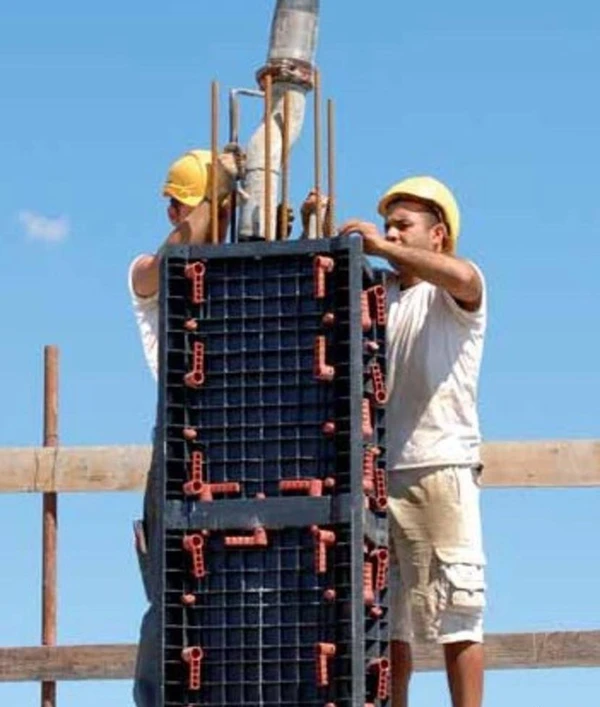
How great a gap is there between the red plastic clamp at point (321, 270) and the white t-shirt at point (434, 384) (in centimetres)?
45

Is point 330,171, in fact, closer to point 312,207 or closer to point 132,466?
point 312,207

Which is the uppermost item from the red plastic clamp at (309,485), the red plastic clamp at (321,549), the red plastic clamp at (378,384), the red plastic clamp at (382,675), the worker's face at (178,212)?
the worker's face at (178,212)

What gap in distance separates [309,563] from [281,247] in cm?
84

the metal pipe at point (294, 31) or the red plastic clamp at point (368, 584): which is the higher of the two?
the metal pipe at point (294, 31)

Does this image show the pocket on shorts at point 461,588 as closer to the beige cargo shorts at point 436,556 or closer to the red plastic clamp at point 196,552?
the beige cargo shorts at point 436,556

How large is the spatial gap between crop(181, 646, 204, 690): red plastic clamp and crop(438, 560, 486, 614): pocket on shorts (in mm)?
722

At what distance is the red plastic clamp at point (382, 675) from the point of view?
5.61 m

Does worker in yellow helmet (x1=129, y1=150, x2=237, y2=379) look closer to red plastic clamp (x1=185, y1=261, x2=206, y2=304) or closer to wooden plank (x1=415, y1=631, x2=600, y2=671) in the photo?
red plastic clamp (x1=185, y1=261, x2=206, y2=304)

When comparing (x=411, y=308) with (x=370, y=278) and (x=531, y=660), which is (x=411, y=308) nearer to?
(x=370, y=278)

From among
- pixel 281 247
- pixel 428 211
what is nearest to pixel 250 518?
pixel 281 247

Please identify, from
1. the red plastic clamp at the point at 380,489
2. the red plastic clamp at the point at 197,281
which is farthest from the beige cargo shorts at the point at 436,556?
the red plastic clamp at the point at 197,281

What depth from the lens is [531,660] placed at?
7.99 meters

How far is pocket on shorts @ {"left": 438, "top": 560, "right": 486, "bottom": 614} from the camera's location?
232 inches

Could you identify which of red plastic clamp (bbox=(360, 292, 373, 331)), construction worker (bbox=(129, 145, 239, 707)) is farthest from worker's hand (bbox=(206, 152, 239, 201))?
red plastic clamp (bbox=(360, 292, 373, 331))
